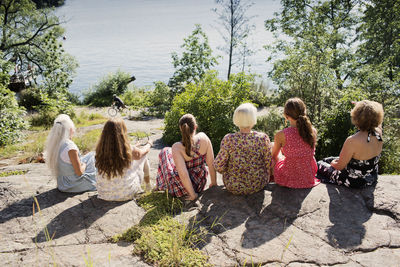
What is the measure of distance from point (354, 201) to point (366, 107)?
3.60ft

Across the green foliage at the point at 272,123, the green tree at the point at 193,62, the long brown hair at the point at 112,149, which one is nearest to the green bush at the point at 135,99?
the green tree at the point at 193,62

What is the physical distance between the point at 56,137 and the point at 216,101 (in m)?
4.48

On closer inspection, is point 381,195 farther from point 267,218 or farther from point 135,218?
point 135,218

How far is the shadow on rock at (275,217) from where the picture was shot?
3.03m

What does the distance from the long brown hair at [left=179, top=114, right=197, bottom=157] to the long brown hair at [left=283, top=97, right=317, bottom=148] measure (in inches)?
45.6

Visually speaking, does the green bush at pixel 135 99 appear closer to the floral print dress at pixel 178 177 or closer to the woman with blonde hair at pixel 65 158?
the woman with blonde hair at pixel 65 158

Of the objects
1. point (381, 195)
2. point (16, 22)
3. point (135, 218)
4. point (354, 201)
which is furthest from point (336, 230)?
point (16, 22)

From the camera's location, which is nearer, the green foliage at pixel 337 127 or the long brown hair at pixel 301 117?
the long brown hair at pixel 301 117

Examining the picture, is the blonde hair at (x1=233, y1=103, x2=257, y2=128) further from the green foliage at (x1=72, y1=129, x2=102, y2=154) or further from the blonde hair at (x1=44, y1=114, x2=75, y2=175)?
the green foliage at (x1=72, y1=129, x2=102, y2=154)

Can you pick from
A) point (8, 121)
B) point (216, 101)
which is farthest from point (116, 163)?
point (8, 121)

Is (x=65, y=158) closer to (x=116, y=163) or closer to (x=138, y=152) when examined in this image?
(x=116, y=163)

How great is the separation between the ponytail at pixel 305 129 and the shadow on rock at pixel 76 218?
2.42 meters

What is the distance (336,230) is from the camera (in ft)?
10.2

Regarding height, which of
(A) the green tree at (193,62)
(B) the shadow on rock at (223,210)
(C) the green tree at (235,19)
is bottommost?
(B) the shadow on rock at (223,210)
